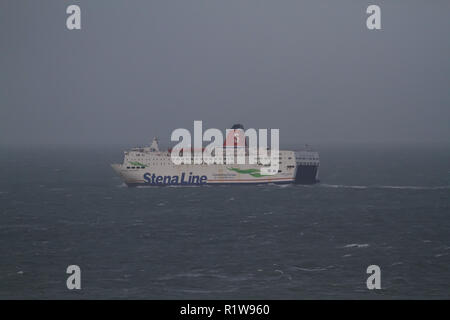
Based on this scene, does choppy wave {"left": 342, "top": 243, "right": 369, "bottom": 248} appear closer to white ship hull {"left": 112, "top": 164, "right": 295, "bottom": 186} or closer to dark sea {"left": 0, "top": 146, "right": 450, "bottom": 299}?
dark sea {"left": 0, "top": 146, "right": 450, "bottom": 299}

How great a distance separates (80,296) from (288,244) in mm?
20111

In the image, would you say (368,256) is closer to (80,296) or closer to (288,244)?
(288,244)

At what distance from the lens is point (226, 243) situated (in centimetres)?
4981

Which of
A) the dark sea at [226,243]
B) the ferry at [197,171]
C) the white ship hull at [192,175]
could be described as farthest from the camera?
the white ship hull at [192,175]

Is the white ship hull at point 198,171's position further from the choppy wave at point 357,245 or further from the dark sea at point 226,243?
the choppy wave at point 357,245

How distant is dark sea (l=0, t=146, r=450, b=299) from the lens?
37.4m

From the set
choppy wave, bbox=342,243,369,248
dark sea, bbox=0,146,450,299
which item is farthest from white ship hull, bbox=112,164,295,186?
choppy wave, bbox=342,243,369,248

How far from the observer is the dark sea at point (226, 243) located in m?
37.4

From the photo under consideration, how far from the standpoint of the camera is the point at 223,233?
54.3 meters

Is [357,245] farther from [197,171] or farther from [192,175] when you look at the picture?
[192,175]

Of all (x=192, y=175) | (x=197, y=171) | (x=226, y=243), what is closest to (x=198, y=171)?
(x=197, y=171)

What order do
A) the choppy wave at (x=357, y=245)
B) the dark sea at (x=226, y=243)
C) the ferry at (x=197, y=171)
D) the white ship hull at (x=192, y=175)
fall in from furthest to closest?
the white ship hull at (x=192, y=175) < the ferry at (x=197, y=171) < the choppy wave at (x=357, y=245) < the dark sea at (x=226, y=243)

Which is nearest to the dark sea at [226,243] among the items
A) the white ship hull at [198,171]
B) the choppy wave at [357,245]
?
the choppy wave at [357,245]
